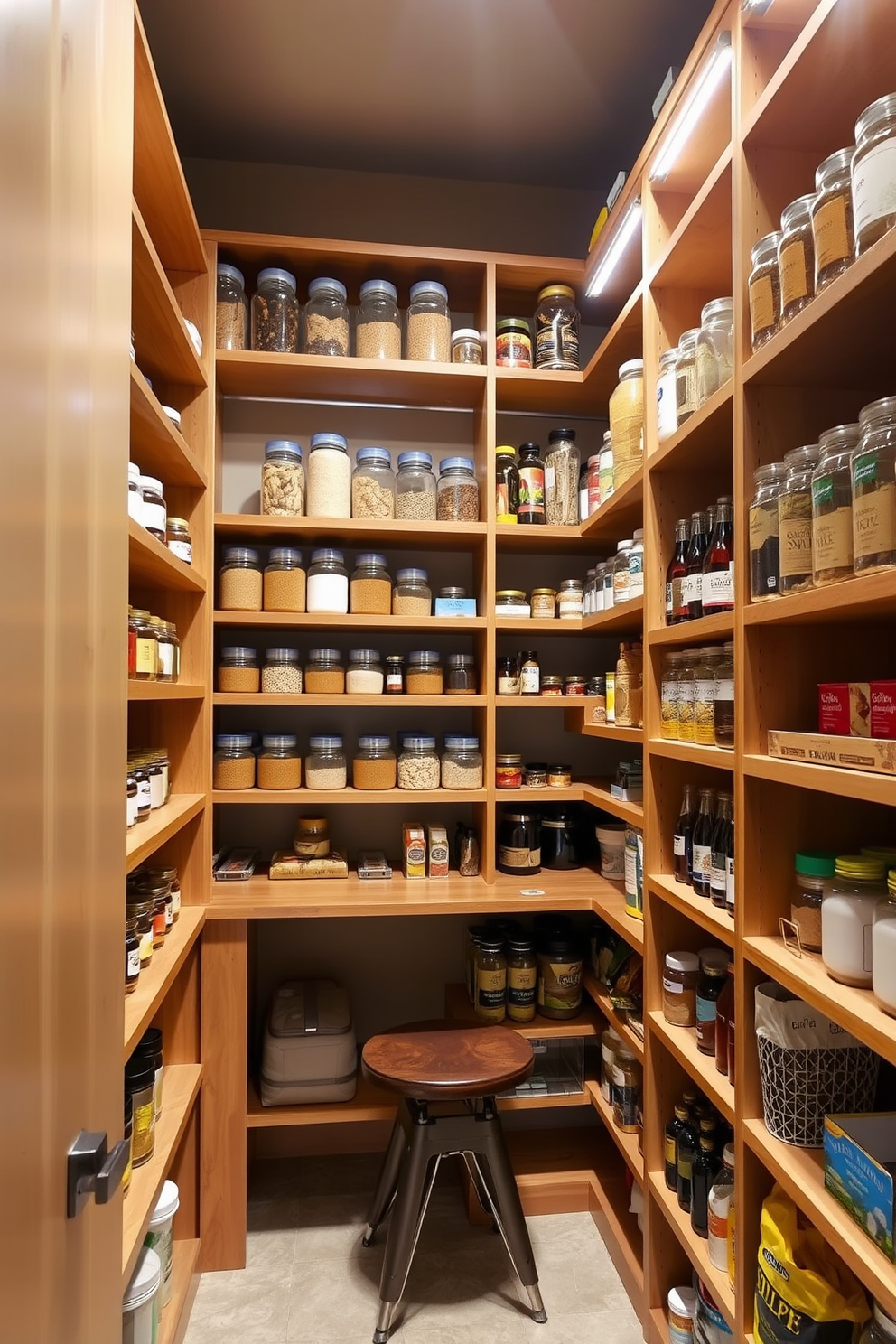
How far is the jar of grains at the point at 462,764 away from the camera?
1984 mm

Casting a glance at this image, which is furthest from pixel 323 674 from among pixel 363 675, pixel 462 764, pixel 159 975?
pixel 159 975

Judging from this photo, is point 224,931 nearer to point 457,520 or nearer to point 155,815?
point 155,815

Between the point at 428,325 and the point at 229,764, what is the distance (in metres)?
1.27

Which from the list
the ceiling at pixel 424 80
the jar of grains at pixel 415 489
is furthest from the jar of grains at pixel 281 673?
the ceiling at pixel 424 80

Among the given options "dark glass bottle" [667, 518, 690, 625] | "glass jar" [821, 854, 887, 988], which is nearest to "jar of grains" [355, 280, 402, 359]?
"dark glass bottle" [667, 518, 690, 625]

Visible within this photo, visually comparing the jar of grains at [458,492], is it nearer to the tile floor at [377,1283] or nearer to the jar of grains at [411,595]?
the jar of grains at [411,595]

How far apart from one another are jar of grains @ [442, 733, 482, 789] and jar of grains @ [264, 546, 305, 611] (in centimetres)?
54

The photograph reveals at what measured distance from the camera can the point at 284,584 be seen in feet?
6.28

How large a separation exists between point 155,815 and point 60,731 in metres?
0.87

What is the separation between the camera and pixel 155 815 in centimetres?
147

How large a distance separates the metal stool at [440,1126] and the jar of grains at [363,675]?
2.73 ft

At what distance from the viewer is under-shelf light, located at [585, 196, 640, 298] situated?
1.62 meters

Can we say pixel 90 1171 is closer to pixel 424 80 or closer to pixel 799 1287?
pixel 799 1287

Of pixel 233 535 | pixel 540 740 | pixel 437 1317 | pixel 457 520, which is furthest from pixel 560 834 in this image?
pixel 233 535
